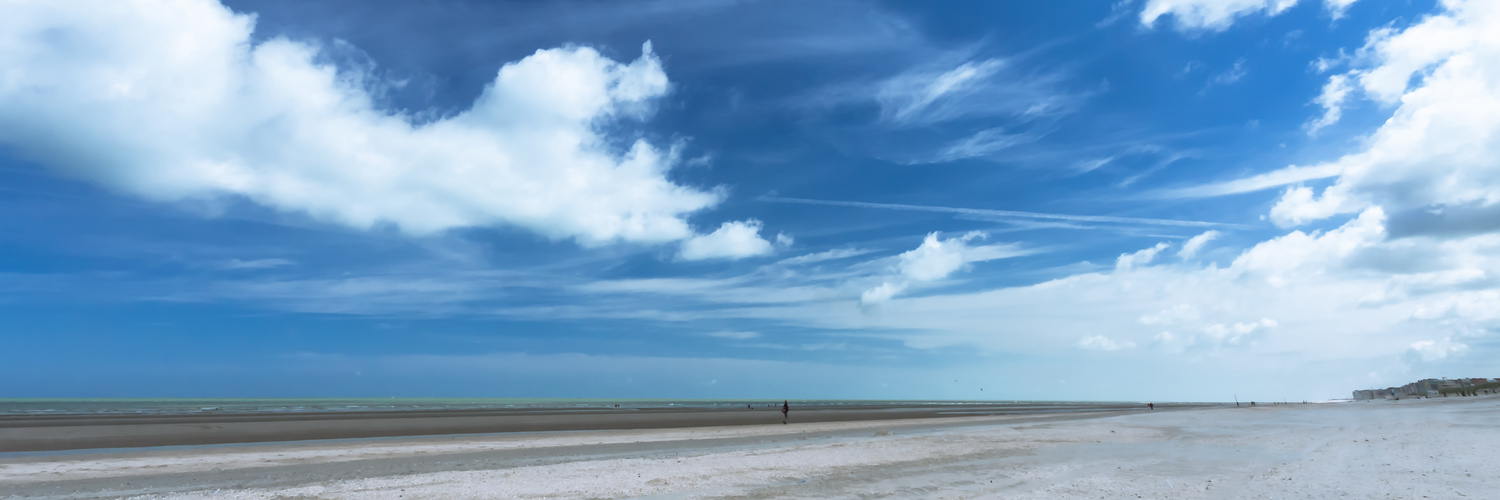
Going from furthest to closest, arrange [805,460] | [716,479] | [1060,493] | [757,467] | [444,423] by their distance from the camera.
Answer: [444,423] < [805,460] < [757,467] < [716,479] < [1060,493]

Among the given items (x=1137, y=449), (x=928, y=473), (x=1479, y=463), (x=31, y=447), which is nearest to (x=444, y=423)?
(x=31, y=447)

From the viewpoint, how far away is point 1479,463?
748 inches

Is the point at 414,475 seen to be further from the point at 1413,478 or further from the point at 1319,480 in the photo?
the point at 1413,478

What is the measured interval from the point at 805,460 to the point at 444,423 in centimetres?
3642

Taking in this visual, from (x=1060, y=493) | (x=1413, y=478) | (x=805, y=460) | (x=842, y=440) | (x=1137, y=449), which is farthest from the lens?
(x=842, y=440)

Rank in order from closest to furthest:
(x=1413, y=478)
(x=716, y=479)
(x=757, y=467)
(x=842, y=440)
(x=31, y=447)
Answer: (x=1413, y=478), (x=716, y=479), (x=757, y=467), (x=31, y=447), (x=842, y=440)

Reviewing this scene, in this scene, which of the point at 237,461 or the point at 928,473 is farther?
the point at 237,461

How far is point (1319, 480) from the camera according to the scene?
644 inches

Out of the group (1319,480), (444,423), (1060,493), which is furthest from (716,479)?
(444,423)

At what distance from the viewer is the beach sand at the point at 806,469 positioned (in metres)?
15.8

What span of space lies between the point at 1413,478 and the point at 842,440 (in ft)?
67.5

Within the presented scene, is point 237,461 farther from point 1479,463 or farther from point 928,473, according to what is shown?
point 1479,463

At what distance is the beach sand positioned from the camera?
15.8 meters

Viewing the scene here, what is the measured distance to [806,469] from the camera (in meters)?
20.4
